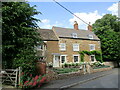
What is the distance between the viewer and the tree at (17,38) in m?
9.90

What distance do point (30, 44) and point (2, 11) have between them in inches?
147

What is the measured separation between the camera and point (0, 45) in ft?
31.0

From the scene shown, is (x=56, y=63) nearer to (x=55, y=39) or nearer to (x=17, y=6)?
(x=55, y=39)

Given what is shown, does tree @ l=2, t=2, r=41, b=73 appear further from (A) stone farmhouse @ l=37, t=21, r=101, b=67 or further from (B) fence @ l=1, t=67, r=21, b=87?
(A) stone farmhouse @ l=37, t=21, r=101, b=67

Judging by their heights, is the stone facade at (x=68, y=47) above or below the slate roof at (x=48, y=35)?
below

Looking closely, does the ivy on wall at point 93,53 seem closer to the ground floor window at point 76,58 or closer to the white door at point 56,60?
the ground floor window at point 76,58

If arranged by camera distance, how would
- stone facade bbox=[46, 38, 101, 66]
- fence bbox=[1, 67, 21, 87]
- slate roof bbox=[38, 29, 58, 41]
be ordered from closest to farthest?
fence bbox=[1, 67, 21, 87] < stone facade bbox=[46, 38, 101, 66] < slate roof bbox=[38, 29, 58, 41]

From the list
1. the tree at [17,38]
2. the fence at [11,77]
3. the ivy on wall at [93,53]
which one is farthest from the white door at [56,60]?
the fence at [11,77]

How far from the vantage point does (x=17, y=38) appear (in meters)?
11.0

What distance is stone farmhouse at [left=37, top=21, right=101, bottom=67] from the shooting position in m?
24.9

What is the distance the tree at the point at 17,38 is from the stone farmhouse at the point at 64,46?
11780 millimetres

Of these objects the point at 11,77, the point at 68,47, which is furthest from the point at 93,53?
the point at 11,77

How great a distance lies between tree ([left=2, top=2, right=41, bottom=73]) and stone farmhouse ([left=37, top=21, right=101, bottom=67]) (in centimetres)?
1178

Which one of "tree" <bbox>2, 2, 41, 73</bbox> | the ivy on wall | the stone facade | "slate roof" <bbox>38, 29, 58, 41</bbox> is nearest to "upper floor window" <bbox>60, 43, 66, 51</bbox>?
the stone facade
